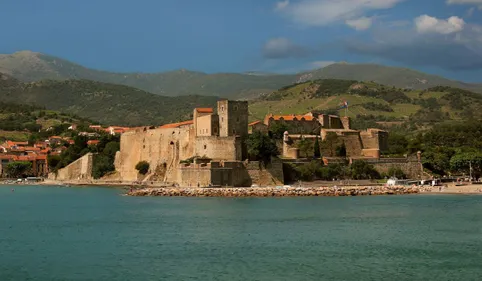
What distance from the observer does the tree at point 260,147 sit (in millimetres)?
46594

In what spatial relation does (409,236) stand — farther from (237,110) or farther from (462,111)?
(462,111)

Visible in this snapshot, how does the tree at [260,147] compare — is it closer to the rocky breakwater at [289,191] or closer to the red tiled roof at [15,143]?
the rocky breakwater at [289,191]

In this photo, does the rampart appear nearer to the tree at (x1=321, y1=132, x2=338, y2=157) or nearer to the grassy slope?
the tree at (x1=321, y1=132, x2=338, y2=157)

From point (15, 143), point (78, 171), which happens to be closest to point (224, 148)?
point (78, 171)

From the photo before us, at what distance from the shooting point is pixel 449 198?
141 ft

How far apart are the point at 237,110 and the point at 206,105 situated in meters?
89.3

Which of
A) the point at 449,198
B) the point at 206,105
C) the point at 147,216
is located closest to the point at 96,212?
the point at 147,216

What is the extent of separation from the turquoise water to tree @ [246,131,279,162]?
6.41 meters

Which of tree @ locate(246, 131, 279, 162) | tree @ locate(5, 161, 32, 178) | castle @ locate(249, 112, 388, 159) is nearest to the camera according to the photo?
tree @ locate(246, 131, 279, 162)

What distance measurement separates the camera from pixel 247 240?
25.6 m

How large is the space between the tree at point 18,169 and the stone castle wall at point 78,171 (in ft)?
22.5

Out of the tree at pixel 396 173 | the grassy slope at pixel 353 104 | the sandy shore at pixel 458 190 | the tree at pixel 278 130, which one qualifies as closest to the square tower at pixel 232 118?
the tree at pixel 278 130

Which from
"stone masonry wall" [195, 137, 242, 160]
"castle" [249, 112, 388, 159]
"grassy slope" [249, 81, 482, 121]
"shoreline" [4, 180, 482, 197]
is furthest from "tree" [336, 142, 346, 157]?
"grassy slope" [249, 81, 482, 121]

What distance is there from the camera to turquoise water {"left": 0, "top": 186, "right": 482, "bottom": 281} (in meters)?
20.1
